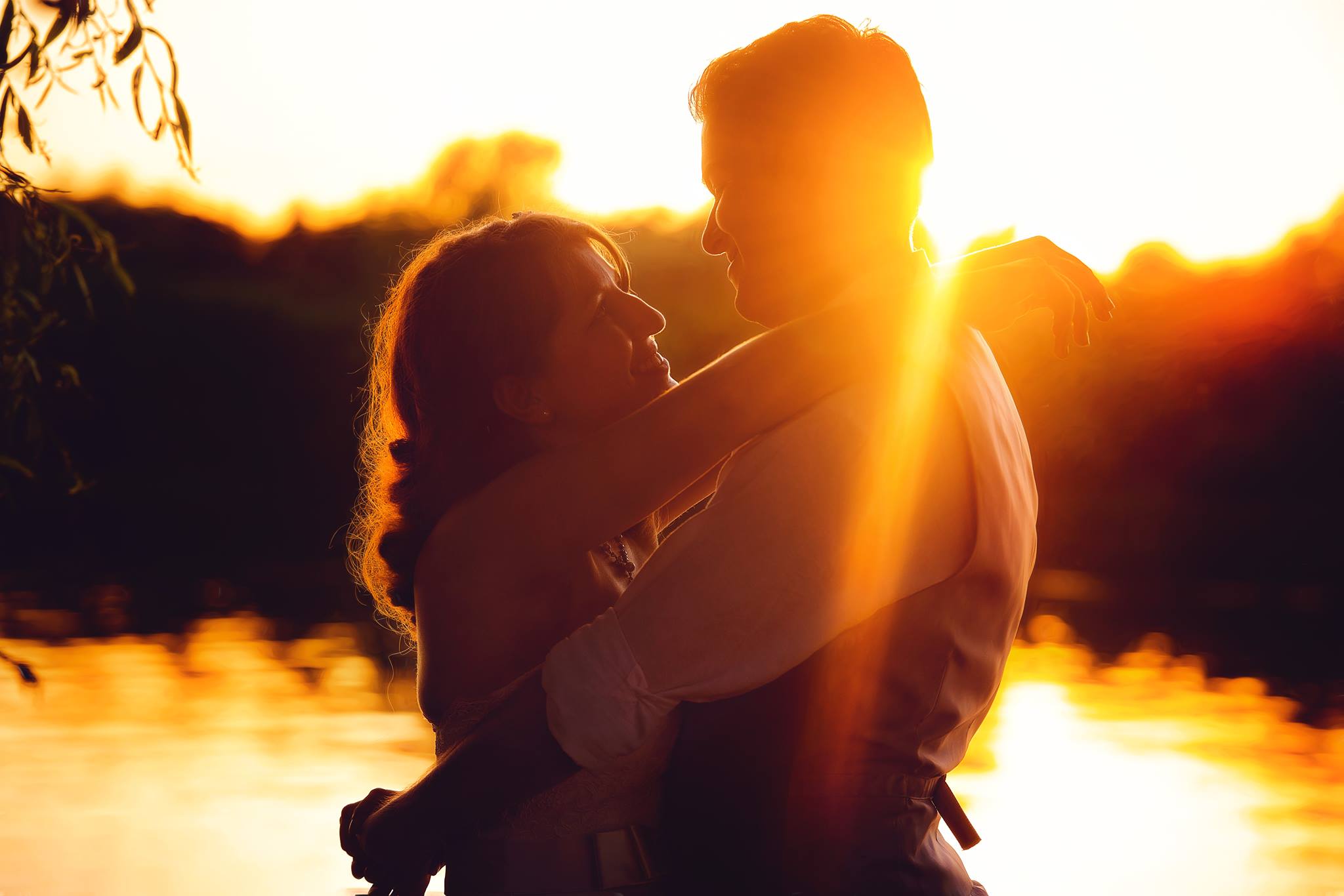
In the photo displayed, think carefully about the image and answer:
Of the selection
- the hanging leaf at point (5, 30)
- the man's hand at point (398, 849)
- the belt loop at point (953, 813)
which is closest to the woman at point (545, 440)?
the man's hand at point (398, 849)

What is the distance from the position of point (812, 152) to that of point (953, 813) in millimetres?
732

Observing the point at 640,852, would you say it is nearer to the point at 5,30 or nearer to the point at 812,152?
the point at 812,152

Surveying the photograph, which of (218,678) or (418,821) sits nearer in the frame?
(418,821)

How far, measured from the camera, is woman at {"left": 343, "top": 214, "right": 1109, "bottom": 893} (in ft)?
4.74

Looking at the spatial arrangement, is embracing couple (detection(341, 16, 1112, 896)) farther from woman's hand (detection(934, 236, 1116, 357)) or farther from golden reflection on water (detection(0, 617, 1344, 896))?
golden reflection on water (detection(0, 617, 1344, 896))

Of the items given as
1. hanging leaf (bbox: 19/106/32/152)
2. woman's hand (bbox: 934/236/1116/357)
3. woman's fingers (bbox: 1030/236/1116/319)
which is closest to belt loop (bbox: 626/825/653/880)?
woman's hand (bbox: 934/236/1116/357)

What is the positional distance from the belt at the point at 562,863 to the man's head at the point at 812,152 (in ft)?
2.17

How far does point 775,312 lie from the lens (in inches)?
63.9

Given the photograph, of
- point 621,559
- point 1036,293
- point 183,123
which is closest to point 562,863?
point 621,559

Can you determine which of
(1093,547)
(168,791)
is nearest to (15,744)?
(168,791)

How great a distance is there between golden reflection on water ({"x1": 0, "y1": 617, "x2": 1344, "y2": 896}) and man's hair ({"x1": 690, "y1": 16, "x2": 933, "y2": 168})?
5.22m

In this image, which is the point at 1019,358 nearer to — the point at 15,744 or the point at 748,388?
the point at 15,744

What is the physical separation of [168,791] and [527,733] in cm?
702

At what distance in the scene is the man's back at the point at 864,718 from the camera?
1289 mm
